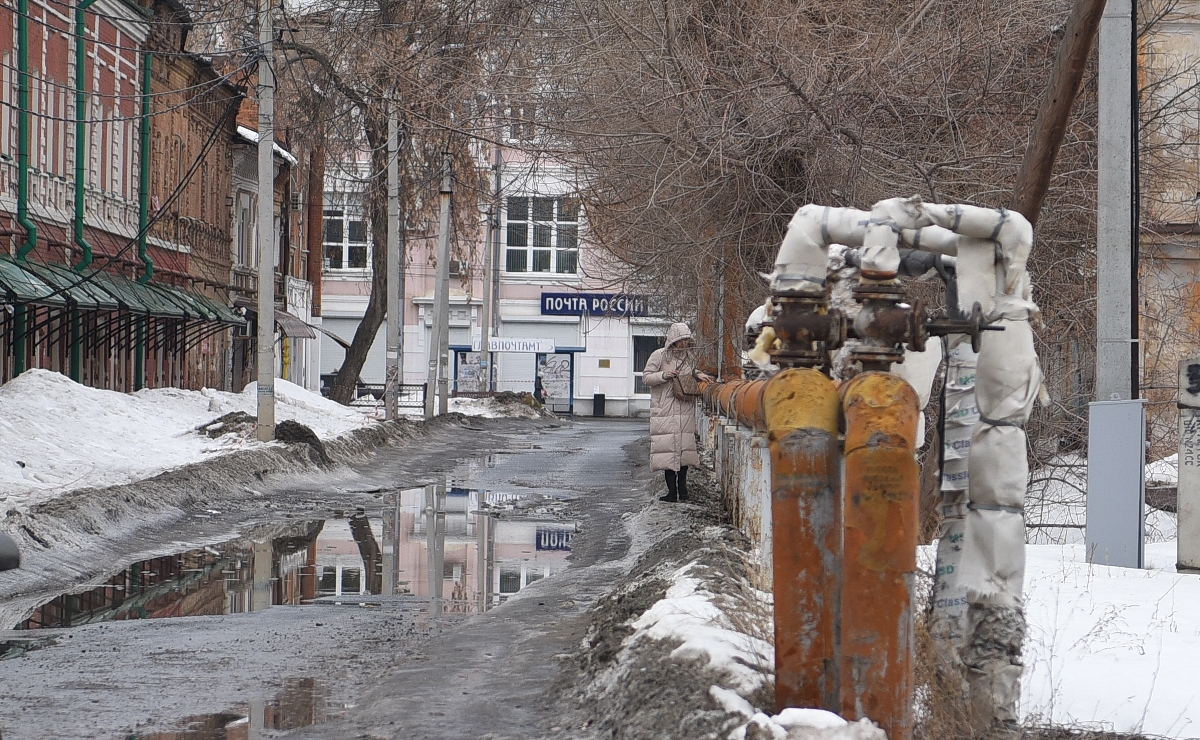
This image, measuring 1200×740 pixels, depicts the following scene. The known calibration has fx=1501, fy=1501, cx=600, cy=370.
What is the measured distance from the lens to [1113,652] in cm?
644

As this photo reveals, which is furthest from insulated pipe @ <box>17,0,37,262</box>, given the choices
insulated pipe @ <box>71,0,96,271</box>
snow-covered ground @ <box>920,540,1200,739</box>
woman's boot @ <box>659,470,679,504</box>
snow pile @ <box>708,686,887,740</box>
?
snow pile @ <box>708,686,887,740</box>

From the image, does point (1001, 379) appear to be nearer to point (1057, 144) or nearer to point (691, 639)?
point (691, 639)

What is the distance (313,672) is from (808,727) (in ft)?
10.8

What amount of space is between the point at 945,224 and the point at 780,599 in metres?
1.44

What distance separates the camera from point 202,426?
71.7ft

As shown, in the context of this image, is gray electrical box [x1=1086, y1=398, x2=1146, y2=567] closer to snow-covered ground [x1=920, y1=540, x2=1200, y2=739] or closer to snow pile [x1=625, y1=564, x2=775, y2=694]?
snow-covered ground [x1=920, y1=540, x2=1200, y2=739]

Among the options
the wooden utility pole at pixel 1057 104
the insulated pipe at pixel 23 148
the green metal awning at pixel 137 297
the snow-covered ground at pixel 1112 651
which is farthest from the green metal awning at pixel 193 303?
the snow-covered ground at pixel 1112 651

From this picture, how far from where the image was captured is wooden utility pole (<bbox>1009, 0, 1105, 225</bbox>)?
8.59m

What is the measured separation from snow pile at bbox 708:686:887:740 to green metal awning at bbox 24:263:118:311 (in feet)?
59.3

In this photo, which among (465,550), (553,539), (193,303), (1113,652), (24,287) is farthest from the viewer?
(193,303)

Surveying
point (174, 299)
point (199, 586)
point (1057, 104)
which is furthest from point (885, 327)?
point (174, 299)

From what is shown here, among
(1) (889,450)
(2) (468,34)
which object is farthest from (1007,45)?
(1) (889,450)

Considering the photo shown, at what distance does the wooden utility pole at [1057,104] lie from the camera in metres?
8.59

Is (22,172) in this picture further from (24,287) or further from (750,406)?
(750,406)
